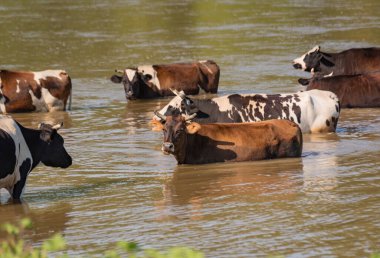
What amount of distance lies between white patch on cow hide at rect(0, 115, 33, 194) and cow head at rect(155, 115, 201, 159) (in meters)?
1.84

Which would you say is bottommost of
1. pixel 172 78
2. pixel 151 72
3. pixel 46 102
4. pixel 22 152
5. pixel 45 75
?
pixel 46 102

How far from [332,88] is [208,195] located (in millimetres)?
6739

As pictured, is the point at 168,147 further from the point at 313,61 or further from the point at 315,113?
the point at 313,61

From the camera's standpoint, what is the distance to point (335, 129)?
49.6 ft

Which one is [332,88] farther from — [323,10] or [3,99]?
[323,10]

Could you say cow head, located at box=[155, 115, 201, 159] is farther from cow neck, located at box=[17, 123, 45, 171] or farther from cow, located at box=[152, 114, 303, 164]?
cow neck, located at box=[17, 123, 45, 171]

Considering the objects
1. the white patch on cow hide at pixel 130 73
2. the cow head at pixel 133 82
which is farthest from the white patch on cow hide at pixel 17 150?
the white patch on cow hide at pixel 130 73

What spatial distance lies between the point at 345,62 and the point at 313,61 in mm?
580

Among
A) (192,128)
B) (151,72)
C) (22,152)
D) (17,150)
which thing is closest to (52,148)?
(22,152)

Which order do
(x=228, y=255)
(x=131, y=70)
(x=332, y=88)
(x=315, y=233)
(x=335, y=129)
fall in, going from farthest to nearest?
(x=131, y=70)
(x=332, y=88)
(x=335, y=129)
(x=315, y=233)
(x=228, y=255)

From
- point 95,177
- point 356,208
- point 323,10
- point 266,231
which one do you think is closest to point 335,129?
point 95,177

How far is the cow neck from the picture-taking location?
37.5ft

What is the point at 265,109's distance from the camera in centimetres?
1469

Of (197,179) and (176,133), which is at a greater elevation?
(176,133)
